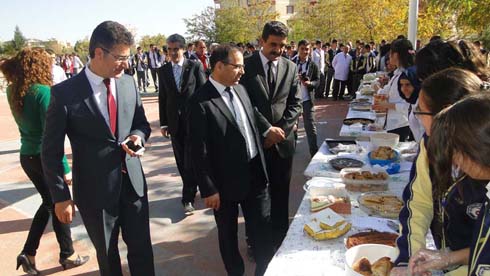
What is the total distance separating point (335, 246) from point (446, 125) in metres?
0.80

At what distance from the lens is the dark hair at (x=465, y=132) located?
1.08 m

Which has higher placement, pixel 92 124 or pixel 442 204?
pixel 92 124

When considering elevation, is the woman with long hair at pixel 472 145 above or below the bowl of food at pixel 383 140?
above

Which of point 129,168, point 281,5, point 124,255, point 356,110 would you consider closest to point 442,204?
point 129,168

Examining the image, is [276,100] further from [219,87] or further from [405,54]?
[405,54]

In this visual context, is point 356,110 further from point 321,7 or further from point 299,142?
point 321,7

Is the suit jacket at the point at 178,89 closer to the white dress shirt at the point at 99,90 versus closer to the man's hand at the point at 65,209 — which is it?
the white dress shirt at the point at 99,90

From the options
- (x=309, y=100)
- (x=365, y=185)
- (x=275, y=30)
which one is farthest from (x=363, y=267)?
(x=309, y=100)

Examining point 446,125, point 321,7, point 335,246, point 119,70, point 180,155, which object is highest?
point 321,7

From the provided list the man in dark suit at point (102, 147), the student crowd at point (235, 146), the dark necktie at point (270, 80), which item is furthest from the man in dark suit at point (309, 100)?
the man in dark suit at point (102, 147)

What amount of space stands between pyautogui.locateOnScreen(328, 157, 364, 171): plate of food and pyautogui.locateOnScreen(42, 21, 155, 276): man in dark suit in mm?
1337

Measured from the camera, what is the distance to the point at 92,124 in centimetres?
215

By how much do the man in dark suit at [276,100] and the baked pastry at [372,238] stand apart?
1289 millimetres

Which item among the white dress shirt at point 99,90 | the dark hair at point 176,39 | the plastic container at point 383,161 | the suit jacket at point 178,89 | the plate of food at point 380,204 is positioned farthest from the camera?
the dark hair at point 176,39
